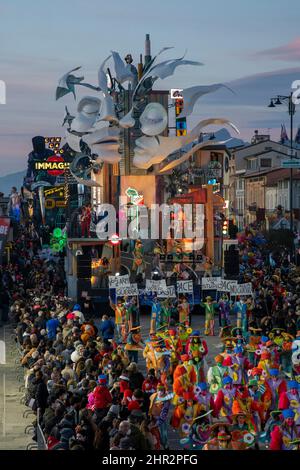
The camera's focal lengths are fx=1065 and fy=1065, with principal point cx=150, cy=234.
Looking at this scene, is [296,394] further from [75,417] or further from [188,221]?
[188,221]

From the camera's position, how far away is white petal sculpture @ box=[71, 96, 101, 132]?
43750 millimetres

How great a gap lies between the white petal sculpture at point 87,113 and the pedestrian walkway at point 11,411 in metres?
18.6

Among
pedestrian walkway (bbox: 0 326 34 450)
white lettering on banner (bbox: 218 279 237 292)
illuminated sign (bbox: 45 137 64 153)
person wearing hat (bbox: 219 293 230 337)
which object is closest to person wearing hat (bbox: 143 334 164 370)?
pedestrian walkway (bbox: 0 326 34 450)

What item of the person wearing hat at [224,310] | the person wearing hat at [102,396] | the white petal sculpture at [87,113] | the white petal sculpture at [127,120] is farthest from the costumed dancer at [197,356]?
the white petal sculpture at [87,113]

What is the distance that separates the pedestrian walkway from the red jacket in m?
1.76

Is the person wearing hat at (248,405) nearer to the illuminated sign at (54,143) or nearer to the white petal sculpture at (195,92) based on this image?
the white petal sculpture at (195,92)

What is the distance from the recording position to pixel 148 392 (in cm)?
1680

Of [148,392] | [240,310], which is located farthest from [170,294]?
[148,392]

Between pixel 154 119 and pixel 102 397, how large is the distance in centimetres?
2773

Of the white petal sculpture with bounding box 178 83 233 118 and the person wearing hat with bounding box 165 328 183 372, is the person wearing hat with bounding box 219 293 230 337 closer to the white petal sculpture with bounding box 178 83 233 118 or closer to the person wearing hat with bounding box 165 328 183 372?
the person wearing hat with bounding box 165 328 183 372

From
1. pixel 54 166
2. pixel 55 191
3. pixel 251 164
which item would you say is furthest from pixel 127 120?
pixel 251 164

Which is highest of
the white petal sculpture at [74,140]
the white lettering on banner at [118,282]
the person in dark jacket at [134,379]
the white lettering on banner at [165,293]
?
the white petal sculpture at [74,140]

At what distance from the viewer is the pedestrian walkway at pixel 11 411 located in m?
17.4
